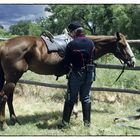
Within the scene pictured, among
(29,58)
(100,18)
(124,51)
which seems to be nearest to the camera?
(29,58)

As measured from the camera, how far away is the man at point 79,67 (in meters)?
5.47

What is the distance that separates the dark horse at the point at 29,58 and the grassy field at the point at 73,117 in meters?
0.50

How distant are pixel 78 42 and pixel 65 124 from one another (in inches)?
49.1

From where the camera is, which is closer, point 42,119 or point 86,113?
point 86,113

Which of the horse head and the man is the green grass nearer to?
the man

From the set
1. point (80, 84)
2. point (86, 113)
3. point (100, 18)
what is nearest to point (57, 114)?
point (86, 113)

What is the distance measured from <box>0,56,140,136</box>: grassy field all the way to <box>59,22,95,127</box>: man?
12.3 inches

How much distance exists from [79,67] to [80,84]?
0.85ft

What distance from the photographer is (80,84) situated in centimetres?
562

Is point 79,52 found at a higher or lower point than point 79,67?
higher

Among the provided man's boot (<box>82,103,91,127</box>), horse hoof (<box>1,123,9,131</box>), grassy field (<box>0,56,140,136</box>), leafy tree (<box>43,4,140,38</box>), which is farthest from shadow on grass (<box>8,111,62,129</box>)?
leafy tree (<box>43,4,140,38</box>)

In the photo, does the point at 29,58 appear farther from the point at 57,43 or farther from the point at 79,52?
the point at 79,52

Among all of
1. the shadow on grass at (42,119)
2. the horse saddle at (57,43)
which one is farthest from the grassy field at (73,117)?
the horse saddle at (57,43)

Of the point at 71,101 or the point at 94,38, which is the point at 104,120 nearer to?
the point at 71,101
